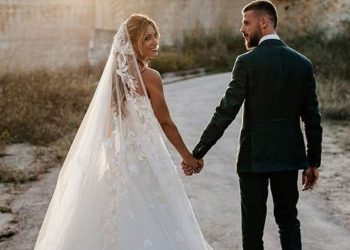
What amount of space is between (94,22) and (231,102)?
68.9 ft

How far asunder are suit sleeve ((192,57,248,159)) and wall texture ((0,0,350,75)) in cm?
1348

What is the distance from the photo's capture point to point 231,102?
11.9 feet

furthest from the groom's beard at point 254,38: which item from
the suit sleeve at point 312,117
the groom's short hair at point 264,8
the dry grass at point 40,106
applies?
the dry grass at point 40,106

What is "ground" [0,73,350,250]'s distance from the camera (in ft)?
16.6

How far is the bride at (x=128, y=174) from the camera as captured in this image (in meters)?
3.64

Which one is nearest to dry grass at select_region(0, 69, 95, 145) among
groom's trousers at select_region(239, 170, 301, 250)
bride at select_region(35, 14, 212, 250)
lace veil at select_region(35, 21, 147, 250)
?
lace veil at select_region(35, 21, 147, 250)

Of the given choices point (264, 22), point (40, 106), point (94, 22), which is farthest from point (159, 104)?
point (94, 22)

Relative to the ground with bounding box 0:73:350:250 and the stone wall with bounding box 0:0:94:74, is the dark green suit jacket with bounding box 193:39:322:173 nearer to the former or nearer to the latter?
the ground with bounding box 0:73:350:250

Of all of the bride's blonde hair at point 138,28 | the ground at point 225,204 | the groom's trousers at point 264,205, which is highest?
the bride's blonde hair at point 138,28

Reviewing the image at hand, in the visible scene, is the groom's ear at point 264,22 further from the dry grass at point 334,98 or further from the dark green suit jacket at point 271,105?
the dry grass at point 334,98

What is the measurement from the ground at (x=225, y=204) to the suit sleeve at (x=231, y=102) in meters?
1.42

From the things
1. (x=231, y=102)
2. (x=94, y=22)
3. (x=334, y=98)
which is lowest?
(x=94, y=22)

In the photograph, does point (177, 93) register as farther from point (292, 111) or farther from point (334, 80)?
point (292, 111)

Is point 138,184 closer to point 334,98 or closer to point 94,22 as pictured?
point 334,98
